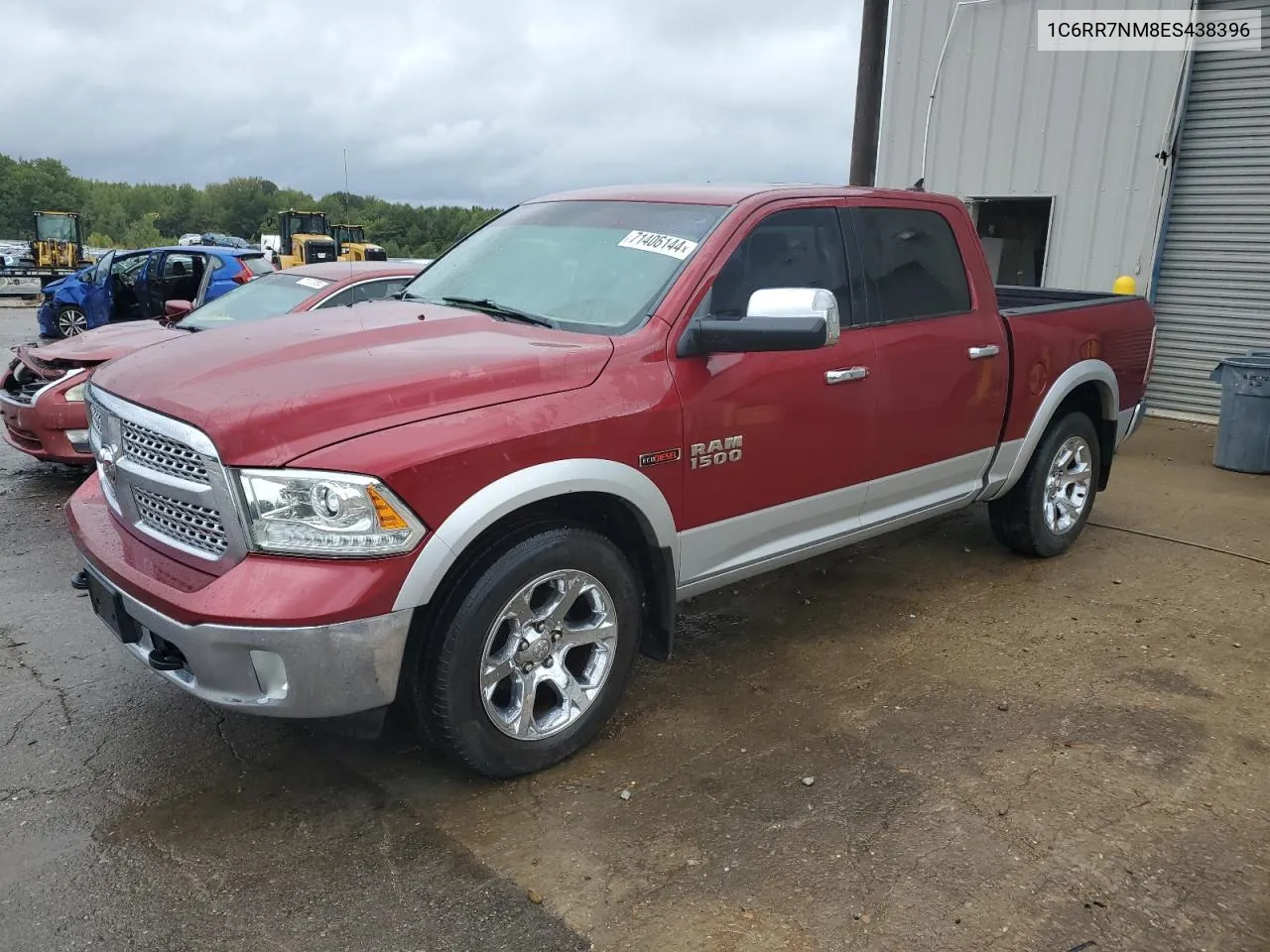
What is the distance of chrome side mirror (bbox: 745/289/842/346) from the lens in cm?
317

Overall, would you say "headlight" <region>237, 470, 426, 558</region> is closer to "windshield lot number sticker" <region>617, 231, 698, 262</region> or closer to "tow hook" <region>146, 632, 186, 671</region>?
"tow hook" <region>146, 632, 186, 671</region>

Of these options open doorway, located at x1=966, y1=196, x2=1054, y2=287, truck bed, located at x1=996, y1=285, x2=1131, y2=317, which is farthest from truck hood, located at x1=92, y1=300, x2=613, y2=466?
open doorway, located at x1=966, y1=196, x2=1054, y2=287

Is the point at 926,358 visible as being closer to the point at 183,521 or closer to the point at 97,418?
the point at 183,521

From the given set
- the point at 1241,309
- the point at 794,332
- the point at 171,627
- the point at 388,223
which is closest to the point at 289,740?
the point at 171,627

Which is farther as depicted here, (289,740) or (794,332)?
(289,740)

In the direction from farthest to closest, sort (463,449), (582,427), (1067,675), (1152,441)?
(1152,441) → (1067,675) → (582,427) → (463,449)

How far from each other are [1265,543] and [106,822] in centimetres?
626

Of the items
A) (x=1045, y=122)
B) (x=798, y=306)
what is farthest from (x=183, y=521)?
(x=1045, y=122)

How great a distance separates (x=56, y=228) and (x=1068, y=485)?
104 feet

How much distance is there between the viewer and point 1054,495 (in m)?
5.49

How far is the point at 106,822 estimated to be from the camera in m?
2.94

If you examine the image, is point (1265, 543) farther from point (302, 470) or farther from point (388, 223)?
point (388, 223)

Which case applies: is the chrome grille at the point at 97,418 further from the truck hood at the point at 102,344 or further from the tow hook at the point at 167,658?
the truck hood at the point at 102,344

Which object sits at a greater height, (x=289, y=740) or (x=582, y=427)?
(x=582, y=427)
